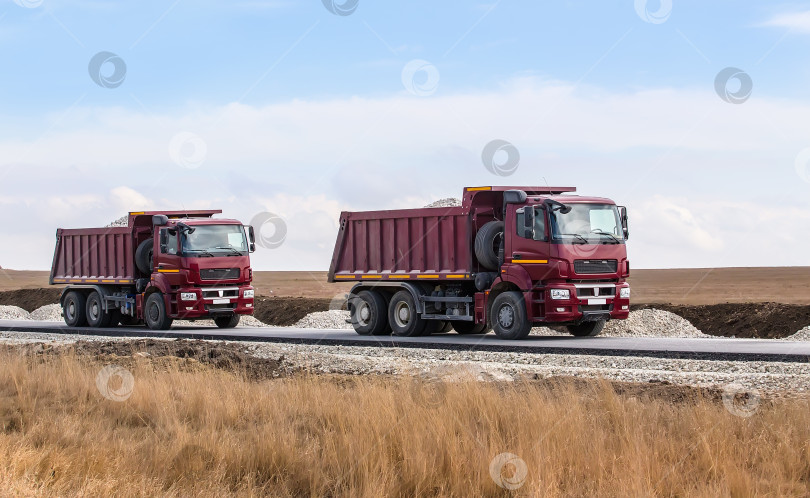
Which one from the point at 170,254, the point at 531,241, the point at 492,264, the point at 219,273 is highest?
the point at 170,254

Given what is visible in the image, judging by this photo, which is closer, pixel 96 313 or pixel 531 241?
pixel 531 241

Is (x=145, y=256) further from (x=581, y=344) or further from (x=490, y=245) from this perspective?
(x=581, y=344)

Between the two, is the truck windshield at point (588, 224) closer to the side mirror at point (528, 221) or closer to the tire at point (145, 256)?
the side mirror at point (528, 221)

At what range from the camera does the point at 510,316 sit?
848 inches

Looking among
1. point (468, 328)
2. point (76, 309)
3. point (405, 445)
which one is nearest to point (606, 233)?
point (468, 328)

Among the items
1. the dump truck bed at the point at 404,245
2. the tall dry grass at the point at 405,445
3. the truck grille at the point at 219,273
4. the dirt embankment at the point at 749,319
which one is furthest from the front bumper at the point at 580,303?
the truck grille at the point at 219,273

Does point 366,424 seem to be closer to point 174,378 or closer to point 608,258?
point 174,378

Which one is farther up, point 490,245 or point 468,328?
point 490,245

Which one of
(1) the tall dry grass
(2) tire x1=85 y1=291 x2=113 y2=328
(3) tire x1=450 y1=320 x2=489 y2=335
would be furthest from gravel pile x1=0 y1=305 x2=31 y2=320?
(1) the tall dry grass

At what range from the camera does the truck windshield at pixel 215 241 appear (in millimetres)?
27734

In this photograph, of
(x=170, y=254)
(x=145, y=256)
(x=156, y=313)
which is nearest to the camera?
(x=170, y=254)

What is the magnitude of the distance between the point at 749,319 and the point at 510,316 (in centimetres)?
1142

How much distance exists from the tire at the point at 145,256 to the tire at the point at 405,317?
360 inches

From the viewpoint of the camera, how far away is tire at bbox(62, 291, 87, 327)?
108ft
